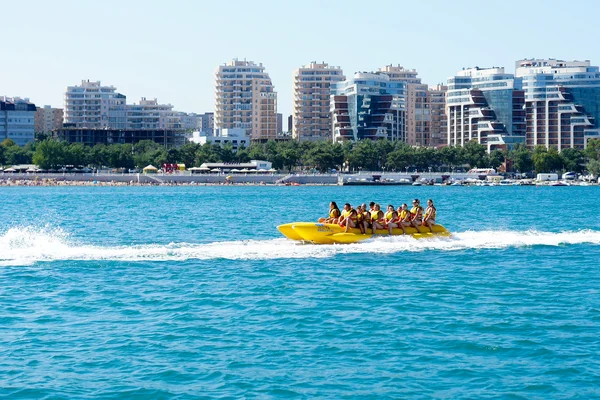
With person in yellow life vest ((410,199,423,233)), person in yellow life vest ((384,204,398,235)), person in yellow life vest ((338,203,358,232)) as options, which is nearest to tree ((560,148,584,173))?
person in yellow life vest ((410,199,423,233))

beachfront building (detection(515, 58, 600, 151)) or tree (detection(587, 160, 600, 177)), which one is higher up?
beachfront building (detection(515, 58, 600, 151))

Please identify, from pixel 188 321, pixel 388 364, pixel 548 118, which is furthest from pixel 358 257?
pixel 548 118

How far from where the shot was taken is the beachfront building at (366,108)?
190m

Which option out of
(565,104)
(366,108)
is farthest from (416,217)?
(366,108)

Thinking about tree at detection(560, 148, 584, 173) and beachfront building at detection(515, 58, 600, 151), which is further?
beachfront building at detection(515, 58, 600, 151)

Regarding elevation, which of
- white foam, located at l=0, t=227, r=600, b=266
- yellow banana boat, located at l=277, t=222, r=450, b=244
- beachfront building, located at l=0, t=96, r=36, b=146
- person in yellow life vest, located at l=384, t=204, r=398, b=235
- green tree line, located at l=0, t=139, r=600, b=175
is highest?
beachfront building, located at l=0, t=96, r=36, b=146

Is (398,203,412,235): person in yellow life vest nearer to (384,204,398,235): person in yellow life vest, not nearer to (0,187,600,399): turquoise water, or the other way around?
(384,204,398,235): person in yellow life vest

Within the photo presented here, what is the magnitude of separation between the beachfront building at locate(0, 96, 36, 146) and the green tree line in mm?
24587

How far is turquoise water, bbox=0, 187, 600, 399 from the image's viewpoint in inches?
653

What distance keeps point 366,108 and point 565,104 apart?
3899cm

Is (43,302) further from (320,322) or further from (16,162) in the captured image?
(16,162)

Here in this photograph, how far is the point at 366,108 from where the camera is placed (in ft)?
626

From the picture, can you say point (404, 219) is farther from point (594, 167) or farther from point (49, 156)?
point (49, 156)

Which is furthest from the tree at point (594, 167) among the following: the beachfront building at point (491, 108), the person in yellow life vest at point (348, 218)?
the person in yellow life vest at point (348, 218)
